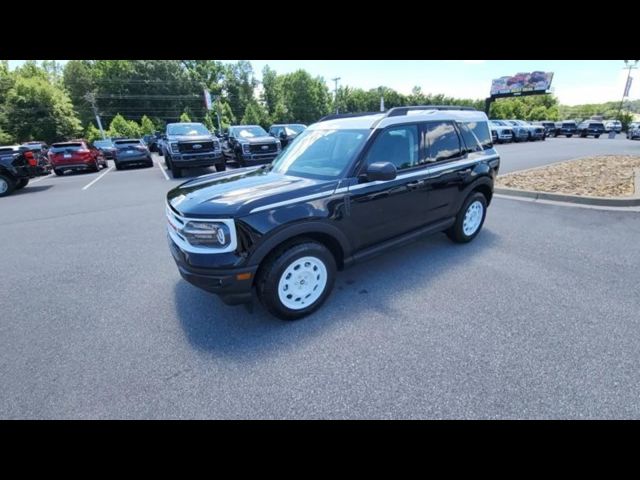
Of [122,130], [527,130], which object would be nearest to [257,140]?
[527,130]

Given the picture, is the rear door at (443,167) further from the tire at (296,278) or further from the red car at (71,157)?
the red car at (71,157)

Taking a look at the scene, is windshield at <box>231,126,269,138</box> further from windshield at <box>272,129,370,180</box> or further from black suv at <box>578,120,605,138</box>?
black suv at <box>578,120,605,138</box>

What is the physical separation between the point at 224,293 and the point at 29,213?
8213mm

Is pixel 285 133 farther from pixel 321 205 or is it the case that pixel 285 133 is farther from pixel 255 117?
pixel 255 117

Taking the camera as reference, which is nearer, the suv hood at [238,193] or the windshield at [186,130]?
the suv hood at [238,193]

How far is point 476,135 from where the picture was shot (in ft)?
14.7

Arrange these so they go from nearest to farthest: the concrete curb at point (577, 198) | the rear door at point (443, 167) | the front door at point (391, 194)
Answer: the front door at point (391, 194)
the rear door at point (443, 167)
the concrete curb at point (577, 198)

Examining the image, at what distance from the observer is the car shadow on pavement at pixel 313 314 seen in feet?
8.89

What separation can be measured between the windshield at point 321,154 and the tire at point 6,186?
1163cm

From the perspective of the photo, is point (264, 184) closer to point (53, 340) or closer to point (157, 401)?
point (157, 401)

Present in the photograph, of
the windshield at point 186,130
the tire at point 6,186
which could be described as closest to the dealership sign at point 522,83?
the windshield at point 186,130

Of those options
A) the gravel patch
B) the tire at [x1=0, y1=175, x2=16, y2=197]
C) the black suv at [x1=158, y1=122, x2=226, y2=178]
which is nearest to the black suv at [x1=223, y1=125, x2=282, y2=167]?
the black suv at [x1=158, y1=122, x2=226, y2=178]

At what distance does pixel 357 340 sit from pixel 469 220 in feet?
9.78
